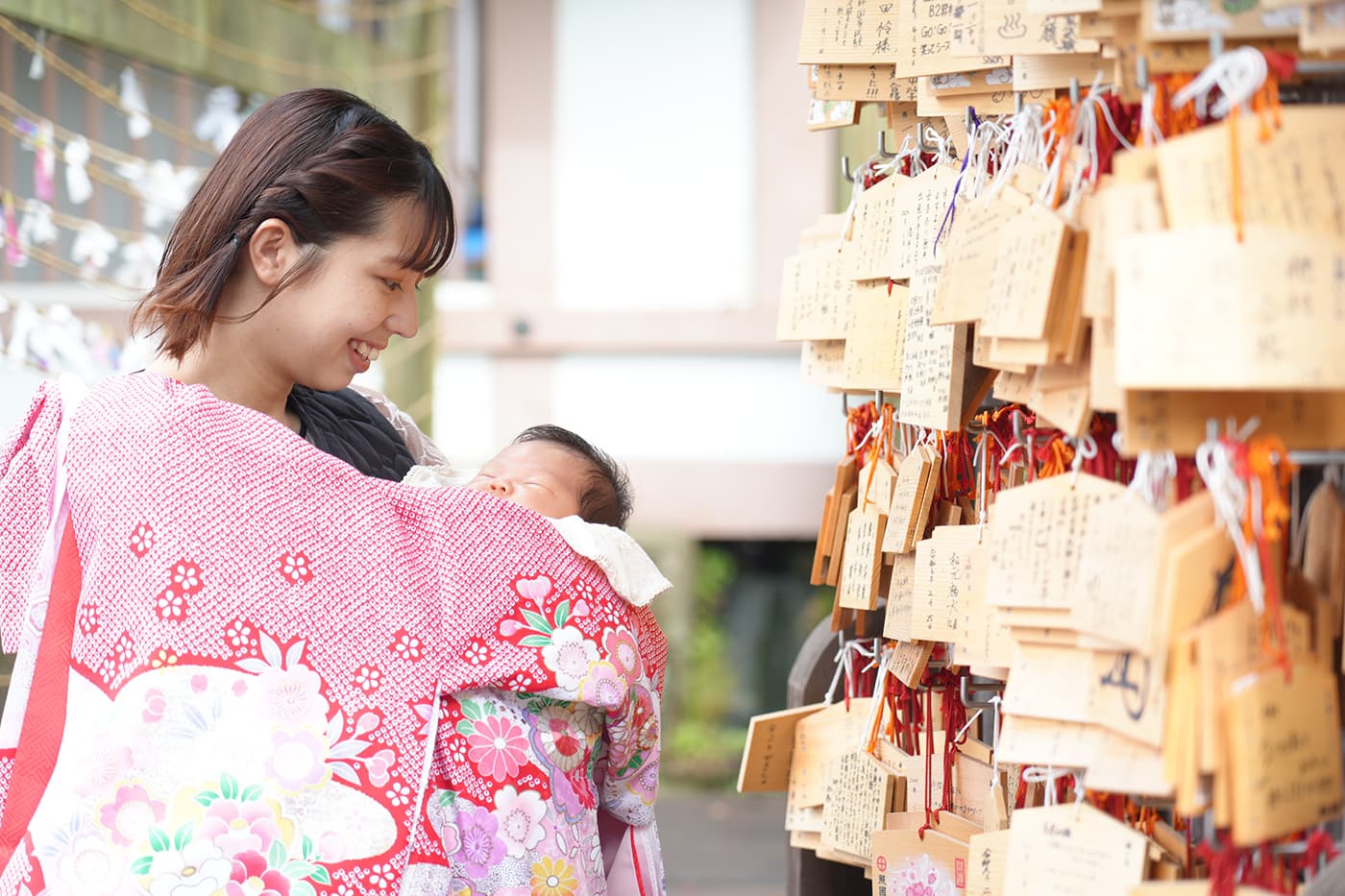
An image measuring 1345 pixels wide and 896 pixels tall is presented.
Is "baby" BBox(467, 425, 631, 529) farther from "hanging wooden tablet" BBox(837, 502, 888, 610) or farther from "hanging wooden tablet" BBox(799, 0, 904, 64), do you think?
"hanging wooden tablet" BBox(799, 0, 904, 64)

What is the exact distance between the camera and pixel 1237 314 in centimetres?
85

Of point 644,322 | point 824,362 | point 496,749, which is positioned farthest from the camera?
point 644,322

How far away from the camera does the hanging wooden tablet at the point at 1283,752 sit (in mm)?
866

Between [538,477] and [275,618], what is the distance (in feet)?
1.22

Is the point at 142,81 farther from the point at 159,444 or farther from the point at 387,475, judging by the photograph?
the point at 159,444

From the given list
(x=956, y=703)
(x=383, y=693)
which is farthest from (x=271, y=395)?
(x=956, y=703)

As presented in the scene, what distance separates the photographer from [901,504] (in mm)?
1431

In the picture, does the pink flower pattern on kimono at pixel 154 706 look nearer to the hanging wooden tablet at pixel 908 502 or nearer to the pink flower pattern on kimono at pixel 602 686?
the pink flower pattern on kimono at pixel 602 686

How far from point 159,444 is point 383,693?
310 millimetres

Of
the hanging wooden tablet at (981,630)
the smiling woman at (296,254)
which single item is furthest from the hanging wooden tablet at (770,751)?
the smiling woman at (296,254)

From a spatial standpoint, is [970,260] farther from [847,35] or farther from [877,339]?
[847,35]

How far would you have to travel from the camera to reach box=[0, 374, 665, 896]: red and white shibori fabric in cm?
129

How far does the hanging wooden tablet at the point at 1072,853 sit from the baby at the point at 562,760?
0.47 metres

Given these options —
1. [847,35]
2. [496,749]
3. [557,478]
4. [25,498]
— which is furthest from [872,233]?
[25,498]
